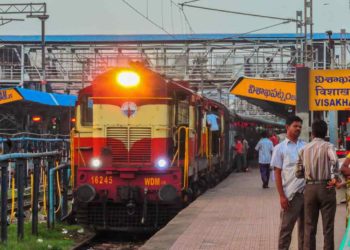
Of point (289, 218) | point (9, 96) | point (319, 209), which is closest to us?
point (319, 209)

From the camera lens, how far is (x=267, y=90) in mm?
21531

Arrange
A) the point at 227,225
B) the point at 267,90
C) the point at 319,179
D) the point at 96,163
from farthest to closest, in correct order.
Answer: the point at 267,90, the point at 96,163, the point at 227,225, the point at 319,179

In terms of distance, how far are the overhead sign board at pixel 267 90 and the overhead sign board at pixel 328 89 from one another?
8601 millimetres

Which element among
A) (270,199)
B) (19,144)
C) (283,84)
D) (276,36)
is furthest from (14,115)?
(276,36)

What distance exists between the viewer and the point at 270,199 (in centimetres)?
1590

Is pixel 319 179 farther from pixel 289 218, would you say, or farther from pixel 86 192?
pixel 86 192

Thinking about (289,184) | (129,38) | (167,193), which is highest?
(129,38)

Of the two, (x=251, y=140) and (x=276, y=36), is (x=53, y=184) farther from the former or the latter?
(x=276, y=36)

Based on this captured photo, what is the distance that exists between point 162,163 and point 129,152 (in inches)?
28.4

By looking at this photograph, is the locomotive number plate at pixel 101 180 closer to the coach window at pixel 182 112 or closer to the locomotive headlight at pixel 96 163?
the locomotive headlight at pixel 96 163

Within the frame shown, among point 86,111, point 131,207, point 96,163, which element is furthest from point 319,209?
point 86,111

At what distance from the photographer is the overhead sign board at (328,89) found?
11.7m

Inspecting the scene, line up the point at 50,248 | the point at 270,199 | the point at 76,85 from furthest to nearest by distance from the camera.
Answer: the point at 76,85
the point at 270,199
the point at 50,248

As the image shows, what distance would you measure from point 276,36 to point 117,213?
1604 inches
